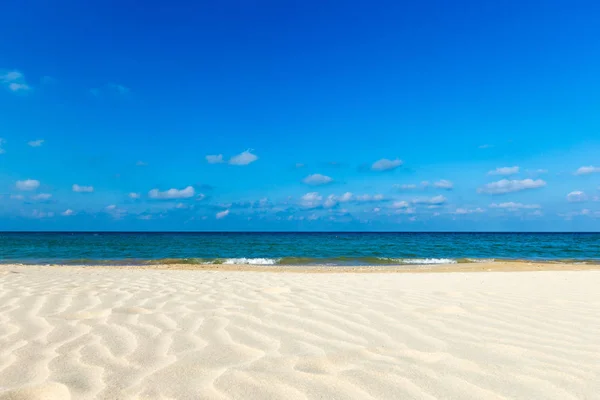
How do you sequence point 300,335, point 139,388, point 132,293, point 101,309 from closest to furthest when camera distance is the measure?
point 139,388
point 300,335
point 101,309
point 132,293

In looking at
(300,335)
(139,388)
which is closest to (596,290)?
(300,335)

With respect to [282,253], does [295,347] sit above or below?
below

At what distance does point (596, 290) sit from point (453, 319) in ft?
12.5

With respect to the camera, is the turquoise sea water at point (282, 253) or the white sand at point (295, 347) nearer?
the white sand at point (295, 347)

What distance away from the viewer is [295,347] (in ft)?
9.71

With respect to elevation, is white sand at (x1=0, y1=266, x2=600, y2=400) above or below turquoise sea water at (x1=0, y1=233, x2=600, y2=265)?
below

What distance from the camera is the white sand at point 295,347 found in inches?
86.9

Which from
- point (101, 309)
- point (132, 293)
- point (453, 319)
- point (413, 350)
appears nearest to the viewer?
point (413, 350)

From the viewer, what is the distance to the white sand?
2207mm

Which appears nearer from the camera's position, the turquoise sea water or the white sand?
the white sand

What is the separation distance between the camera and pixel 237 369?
2.45m

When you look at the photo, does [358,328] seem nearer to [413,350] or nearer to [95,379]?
[413,350]

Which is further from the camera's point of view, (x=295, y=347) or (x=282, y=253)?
(x=282, y=253)

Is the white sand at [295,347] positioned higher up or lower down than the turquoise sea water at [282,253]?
lower down
